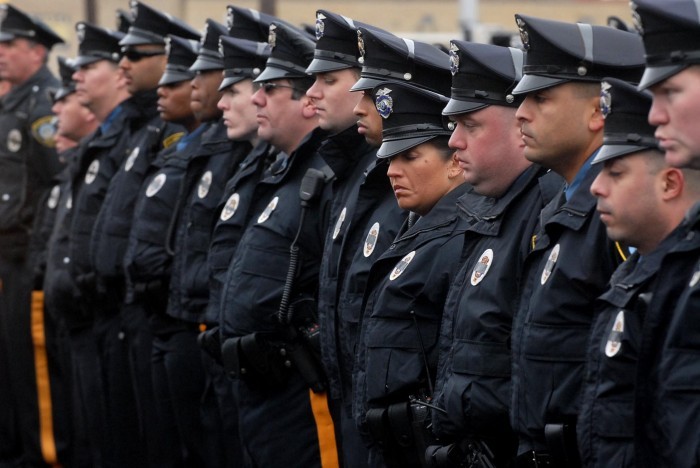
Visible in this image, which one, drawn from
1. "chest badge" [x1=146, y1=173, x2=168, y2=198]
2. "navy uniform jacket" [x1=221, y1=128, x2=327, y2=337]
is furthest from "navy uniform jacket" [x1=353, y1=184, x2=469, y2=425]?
"chest badge" [x1=146, y1=173, x2=168, y2=198]

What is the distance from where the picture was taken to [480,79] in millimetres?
4785

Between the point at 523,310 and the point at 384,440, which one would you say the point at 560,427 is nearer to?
the point at 523,310

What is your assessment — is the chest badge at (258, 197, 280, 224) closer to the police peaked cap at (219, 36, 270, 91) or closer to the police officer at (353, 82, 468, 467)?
the police peaked cap at (219, 36, 270, 91)

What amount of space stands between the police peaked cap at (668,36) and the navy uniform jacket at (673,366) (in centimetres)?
35

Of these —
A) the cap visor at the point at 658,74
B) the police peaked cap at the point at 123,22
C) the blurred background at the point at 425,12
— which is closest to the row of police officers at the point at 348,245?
the cap visor at the point at 658,74

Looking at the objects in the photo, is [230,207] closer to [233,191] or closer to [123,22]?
[233,191]

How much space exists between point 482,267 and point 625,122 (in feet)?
2.89

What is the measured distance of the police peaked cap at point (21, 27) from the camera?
33.4ft

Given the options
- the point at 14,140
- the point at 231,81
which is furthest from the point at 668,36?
the point at 14,140

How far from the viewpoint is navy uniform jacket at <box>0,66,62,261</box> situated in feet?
31.8

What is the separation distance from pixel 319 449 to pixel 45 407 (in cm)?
367

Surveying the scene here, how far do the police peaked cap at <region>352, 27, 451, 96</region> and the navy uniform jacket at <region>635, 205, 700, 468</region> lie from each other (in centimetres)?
209

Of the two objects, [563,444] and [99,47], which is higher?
[563,444]

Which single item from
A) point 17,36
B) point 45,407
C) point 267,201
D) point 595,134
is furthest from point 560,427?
point 17,36
